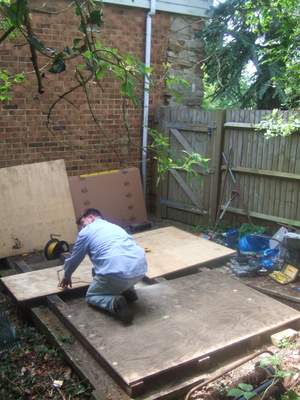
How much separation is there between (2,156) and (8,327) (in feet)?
13.0

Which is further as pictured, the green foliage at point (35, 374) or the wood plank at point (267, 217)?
the wood plank at point (267, 217)

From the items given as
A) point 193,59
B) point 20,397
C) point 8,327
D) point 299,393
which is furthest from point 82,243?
point 193,59

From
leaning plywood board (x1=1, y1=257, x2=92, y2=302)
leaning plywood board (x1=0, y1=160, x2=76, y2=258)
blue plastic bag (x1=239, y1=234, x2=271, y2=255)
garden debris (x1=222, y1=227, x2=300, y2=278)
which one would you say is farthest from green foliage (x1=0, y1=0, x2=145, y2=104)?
leaning plywood board (x1=0, y1=160, x2=76, y2=258)

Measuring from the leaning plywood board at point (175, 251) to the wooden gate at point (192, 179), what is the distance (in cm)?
123

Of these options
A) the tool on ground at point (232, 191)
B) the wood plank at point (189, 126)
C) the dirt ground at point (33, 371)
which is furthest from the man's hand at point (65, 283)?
the wood plank at point (189, 126)

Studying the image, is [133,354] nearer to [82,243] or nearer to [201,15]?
[82,243]

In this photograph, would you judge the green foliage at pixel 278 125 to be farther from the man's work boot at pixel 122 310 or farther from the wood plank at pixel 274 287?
the man's work boot at pixel 122 310

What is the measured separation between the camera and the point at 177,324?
176 inches

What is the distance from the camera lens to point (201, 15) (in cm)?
962

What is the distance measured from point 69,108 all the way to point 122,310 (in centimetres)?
483

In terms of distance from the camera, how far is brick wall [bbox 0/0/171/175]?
7657mm

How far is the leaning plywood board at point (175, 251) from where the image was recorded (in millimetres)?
5918

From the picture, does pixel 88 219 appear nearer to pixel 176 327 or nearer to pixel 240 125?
pixel 176 327

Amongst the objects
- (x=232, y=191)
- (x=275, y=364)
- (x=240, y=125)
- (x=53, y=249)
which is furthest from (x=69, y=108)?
(x=275, y=364)
